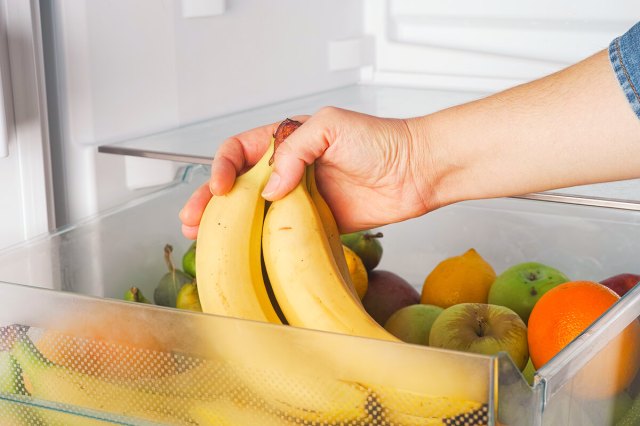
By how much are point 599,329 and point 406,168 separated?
11.1 inches

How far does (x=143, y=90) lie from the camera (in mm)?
1088

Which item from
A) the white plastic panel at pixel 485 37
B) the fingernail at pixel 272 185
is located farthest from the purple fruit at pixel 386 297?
the white plastic panel at pixel 485 37

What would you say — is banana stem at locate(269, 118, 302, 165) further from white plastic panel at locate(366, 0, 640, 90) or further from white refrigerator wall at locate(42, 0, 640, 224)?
white plastic panel at locate(366, 0, 640, 90)

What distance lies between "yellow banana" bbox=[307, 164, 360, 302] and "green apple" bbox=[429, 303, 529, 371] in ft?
0.28

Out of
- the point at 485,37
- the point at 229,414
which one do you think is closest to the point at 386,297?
the point at 229,414

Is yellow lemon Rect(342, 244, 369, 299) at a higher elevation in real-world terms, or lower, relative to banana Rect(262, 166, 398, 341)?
lower

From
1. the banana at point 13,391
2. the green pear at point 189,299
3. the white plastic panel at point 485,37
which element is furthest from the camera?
the white plastic panel at point 485,37

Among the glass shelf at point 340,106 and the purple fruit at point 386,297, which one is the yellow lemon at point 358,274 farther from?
the glass shelf at point 340,106

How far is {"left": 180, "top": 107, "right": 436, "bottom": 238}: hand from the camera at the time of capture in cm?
79

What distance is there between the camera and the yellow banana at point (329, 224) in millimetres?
798

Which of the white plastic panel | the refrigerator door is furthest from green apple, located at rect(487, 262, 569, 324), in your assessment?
the white plastic panel

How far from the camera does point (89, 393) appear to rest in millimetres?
634

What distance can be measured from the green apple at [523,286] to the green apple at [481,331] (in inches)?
3.7

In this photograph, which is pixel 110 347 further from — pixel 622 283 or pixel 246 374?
pixel 622 283
